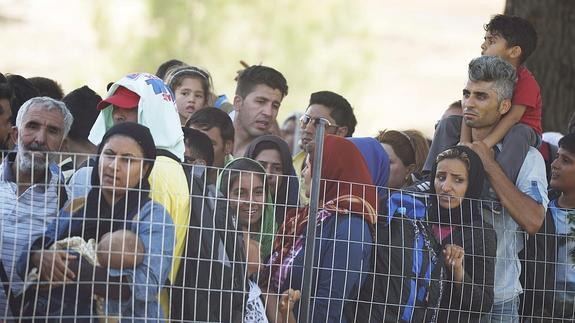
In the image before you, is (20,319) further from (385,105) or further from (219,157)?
(385,105)

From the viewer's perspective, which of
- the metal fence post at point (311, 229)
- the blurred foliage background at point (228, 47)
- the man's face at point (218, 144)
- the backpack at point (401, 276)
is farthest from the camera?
the blurred foliage background at point (228, 47)

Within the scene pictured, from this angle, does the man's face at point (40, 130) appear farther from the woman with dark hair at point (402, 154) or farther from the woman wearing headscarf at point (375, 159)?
the woman with dark hair at point (402, 154)

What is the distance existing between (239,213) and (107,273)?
0.80 meters

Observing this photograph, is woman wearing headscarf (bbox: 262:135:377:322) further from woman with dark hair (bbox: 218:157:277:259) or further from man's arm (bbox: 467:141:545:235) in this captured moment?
man's arm (bbox: 467:141:545:235)

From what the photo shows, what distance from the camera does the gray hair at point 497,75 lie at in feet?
25.3

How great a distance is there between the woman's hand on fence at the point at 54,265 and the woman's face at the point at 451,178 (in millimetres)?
2185

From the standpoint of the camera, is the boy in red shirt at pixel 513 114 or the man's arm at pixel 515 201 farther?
the boy in red shirt at pixel 513 114

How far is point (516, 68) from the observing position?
26.5 feet

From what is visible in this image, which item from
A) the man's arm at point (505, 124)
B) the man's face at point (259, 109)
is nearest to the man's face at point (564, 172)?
the man's arm at point (505, 124)

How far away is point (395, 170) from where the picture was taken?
869 centimetres

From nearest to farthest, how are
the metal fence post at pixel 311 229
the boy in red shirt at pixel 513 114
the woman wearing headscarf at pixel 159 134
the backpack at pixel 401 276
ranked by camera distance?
the woman wearing headscarf at pixel 159 134, the metal fence post at pixel 311 229, the backpack at pixel 401 276, the boy in red shirt at pixel 513 114

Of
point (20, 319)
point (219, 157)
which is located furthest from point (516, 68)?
point (20, 319)

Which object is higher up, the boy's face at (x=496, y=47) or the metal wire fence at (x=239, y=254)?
the boy's face at (x=496, y=47)

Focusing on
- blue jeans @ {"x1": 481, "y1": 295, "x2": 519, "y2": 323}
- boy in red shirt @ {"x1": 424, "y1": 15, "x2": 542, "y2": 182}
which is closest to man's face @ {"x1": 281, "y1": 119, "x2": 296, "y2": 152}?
boy in red shirt @ {"x1": 424, "y1": 15, "x2": 542, "y2": 182}
